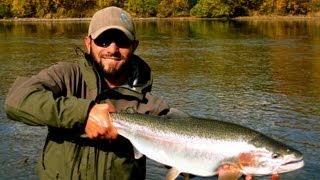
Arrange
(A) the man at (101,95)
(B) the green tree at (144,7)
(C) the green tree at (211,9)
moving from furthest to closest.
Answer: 1. (B) the green tree at (144,7)
2. (C) the green tree at (211,9)
3. (A) the man at (101,95)

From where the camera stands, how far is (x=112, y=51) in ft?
11.9

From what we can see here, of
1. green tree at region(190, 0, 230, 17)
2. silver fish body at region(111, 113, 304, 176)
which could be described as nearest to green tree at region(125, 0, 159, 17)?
green tree at region(190, 0, 230, 17)

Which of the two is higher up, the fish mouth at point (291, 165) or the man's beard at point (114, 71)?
the man's beard at point (114, 71)

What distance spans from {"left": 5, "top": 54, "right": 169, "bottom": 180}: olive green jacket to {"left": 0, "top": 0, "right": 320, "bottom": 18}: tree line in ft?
282

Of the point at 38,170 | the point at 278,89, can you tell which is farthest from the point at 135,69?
the point at 278,89

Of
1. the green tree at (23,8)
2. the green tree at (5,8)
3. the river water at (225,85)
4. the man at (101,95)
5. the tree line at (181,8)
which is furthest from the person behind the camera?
the green tree at (23,8)

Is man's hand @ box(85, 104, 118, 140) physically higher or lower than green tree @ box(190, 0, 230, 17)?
higher

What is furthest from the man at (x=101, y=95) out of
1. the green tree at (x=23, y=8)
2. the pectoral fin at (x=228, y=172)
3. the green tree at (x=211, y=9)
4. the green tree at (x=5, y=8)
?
the green tree at (x=5, y=8)

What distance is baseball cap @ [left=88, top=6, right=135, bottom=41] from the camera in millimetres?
3596

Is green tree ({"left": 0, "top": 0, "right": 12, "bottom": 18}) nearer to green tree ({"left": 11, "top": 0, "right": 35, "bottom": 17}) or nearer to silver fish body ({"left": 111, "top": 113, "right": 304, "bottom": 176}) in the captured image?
green tree ({"left": 11, "top": 0, "right": 35, "bottom": 17})

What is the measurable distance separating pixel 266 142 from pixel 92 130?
1163 mm

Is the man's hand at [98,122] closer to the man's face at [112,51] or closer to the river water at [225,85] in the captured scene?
the man's face at [112,51]

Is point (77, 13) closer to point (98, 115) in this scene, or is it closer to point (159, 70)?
point (159, 70)

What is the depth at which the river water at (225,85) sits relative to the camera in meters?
11.8
